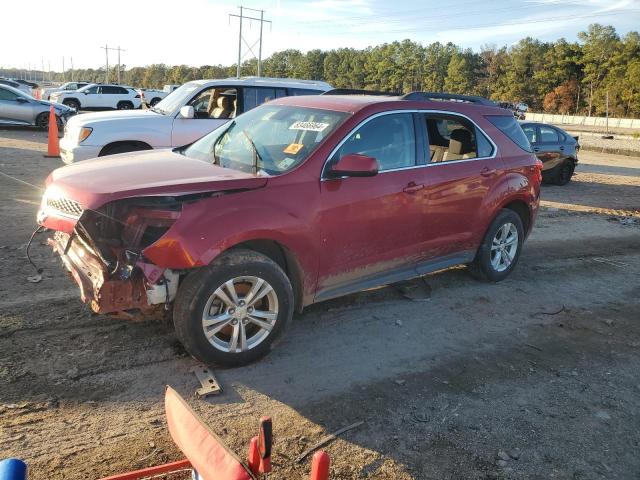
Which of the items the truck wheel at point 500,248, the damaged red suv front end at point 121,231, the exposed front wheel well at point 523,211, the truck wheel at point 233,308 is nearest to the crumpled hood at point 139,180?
the damaged red suv front end at point 121,231

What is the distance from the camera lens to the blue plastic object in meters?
1.65

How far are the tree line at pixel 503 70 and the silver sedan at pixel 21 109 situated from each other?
53386 millimetres

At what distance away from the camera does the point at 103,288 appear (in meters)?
3.39

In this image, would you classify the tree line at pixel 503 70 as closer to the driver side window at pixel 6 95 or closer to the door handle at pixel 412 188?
the driver side window at pixel 6 95

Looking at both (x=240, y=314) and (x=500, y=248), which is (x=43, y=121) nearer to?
(x=500, y=248)

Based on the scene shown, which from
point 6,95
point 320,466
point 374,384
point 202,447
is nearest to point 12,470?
point 202,447

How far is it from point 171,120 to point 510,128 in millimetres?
5576

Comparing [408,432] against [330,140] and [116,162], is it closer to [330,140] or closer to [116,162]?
[330,140]

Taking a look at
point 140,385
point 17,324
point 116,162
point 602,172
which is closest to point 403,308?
point 140,385

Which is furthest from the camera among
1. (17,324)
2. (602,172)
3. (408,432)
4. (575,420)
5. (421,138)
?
(602,172)

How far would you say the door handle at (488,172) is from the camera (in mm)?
5512

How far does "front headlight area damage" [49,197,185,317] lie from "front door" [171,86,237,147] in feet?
18.3

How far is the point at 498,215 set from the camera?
585 centimetres

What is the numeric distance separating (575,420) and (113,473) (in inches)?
114
